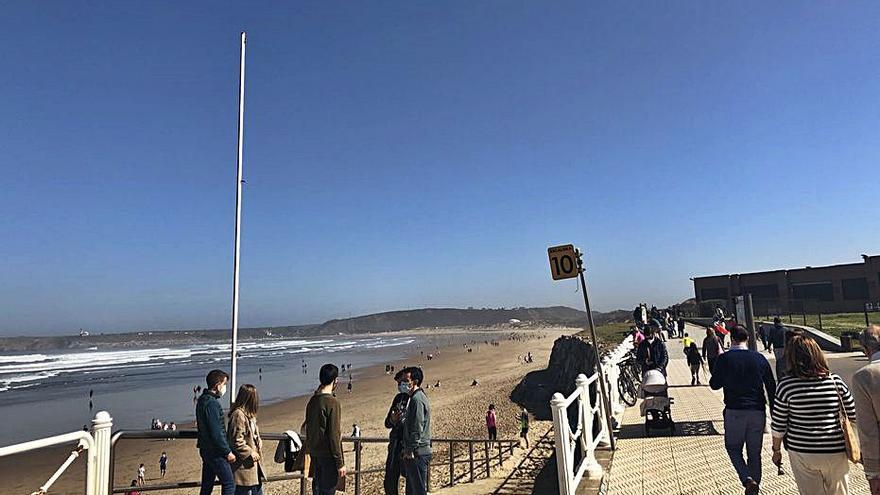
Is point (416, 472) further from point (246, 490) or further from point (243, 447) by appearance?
point (243, 447)

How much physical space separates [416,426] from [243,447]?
1.60 meters

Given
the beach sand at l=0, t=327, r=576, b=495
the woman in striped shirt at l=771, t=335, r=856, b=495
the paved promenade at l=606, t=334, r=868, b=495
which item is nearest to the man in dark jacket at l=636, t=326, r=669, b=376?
the paved promenade at l=606, t=334, r=868, b=495

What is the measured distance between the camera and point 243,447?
185 inches

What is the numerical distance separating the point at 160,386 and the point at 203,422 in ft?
137

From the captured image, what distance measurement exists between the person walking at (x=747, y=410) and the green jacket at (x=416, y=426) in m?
2.77

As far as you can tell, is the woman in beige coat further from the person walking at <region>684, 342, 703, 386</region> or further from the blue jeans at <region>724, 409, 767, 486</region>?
the person walking at <region>684, 342, 703, 386</region>

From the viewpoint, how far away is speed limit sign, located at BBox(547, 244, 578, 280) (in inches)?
279

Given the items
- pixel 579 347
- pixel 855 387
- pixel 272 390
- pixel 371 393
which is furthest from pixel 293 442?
pixel 272 390

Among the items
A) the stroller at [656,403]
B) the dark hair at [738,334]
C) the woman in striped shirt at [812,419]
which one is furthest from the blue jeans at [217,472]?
the stroller at [656,403]

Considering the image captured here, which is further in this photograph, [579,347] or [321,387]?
[579,347]

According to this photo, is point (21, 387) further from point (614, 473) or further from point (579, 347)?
point (614, 473)

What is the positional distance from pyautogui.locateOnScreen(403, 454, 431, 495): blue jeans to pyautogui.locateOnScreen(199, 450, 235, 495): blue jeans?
163 centimetres

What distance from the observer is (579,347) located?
30.2 m

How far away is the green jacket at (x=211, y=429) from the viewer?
4562mm
